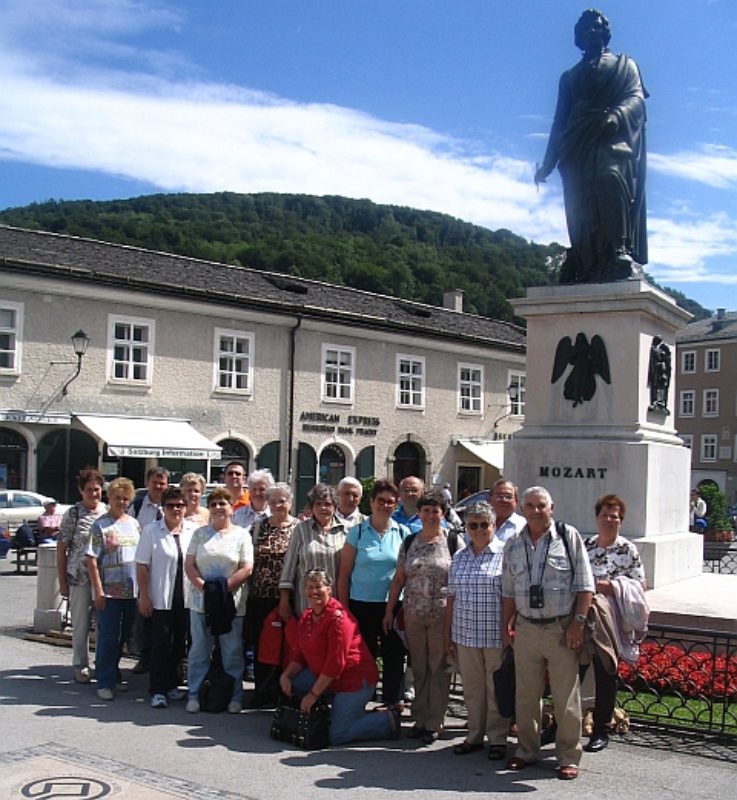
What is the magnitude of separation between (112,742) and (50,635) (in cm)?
470

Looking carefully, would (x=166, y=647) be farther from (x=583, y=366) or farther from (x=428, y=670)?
(x=583, y=366)

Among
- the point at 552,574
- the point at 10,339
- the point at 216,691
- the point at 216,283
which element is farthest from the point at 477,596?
the point at 216,283

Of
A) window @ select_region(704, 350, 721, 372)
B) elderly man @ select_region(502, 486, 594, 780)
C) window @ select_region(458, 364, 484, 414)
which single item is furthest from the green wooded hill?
elderly man @ select_region(502, 486, 594, 780)

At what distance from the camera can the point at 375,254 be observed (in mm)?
75312

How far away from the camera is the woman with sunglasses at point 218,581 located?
8.13m

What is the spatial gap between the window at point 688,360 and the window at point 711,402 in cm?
215

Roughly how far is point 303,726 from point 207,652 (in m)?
1.58

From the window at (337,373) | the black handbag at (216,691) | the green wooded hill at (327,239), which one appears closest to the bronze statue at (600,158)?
the black handbag at (216,691)

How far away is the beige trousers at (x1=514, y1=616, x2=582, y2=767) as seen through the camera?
21.2ft

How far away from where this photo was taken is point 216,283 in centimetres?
3344

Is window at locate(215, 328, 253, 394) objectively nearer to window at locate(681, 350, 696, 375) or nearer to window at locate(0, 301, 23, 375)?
window at locate(0, 301, 23, 375)

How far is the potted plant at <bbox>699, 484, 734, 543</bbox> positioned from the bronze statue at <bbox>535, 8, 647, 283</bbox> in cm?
1846

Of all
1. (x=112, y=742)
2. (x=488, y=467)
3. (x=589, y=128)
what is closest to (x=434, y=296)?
(x=488, y=467)

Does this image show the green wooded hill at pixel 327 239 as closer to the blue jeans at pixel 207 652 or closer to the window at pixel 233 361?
the window at pixel 233 361
